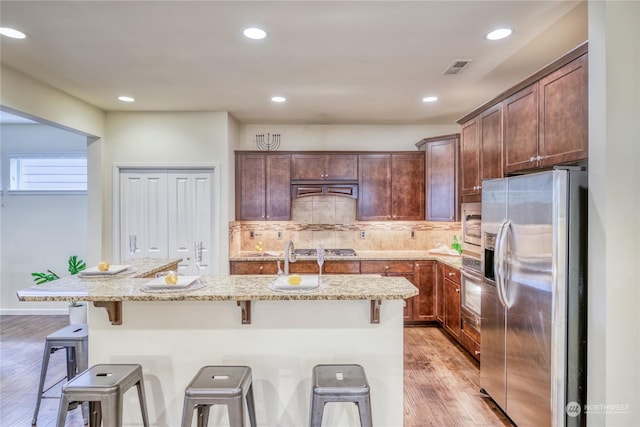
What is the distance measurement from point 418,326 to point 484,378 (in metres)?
1.79

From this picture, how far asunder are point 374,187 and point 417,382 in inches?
102

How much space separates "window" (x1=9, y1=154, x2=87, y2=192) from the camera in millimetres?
5230

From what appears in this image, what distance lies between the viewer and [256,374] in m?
2.25

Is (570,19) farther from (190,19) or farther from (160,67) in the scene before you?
(160,67)

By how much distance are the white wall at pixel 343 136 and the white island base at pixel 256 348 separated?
11.0 feet

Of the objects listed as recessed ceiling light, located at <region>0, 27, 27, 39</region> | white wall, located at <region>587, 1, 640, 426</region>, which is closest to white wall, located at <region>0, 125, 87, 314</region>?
recessed ceiling light, located at <region>0, 27, 27, 39</region>

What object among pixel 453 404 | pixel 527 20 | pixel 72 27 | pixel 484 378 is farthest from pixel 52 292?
pixel 527 20

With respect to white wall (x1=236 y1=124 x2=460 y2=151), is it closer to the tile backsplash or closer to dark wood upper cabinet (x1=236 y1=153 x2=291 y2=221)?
dark wood upper cabinet (x1=236 y1=153 x2=291 y2=221)

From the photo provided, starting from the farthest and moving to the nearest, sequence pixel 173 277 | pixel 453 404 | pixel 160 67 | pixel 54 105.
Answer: pixel 54 105 → pixel 160 67 → pixel 453 404 → pixel 173 277

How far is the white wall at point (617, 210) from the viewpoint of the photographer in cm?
195

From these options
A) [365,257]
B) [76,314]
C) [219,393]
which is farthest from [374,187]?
[76,314]

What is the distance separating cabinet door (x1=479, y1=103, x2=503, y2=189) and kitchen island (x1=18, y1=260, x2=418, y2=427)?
154 centimetres

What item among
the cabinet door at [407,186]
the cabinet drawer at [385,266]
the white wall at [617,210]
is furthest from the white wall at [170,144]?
the white wall at [617,210]

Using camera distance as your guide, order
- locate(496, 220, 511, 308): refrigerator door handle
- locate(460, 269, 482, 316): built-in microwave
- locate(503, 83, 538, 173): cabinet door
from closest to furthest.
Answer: locate(496, 220, 511, 308): refrigerator door handle
locate(503, 83, 538, 173): cabinet door
locate(460, 269, 482, 316): built-in microwave
